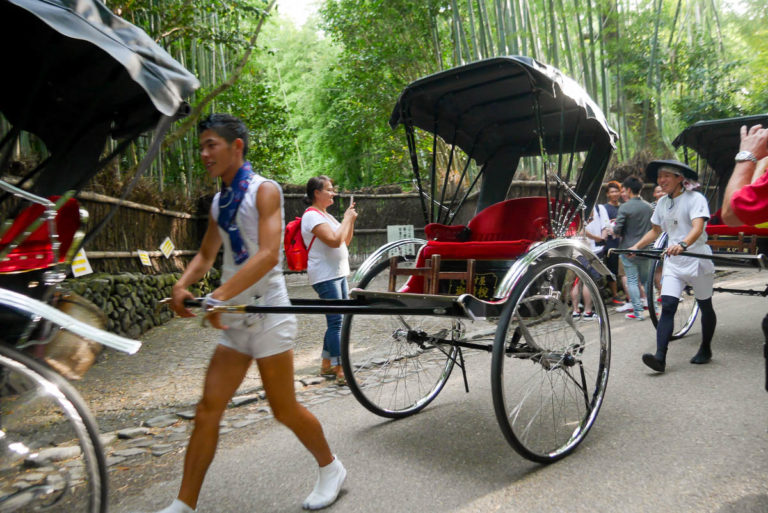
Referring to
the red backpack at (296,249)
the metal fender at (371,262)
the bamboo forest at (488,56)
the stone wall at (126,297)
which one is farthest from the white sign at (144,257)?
the metal fender at (371,262)

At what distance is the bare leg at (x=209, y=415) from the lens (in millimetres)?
2213

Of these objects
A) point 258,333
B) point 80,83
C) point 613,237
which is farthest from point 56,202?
point 613,237

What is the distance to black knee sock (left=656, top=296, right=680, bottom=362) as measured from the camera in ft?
14.1

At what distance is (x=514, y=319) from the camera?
9.66 ft

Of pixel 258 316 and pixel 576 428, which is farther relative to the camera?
pixel 576 428

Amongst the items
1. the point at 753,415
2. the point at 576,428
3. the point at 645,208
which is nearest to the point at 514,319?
the point at 576,428

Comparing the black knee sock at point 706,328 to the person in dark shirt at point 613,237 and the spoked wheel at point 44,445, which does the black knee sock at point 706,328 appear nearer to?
the person in dark shirt at point 613,237

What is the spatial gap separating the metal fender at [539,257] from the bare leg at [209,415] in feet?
A: 3.67

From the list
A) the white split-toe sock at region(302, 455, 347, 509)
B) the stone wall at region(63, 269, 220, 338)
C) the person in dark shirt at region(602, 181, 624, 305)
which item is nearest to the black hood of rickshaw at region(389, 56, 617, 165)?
the white split-toe sock at region(302, 455, 347, 509)

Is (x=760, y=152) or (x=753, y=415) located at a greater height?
(x=760, y=152)

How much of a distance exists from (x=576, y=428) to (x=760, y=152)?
157cm

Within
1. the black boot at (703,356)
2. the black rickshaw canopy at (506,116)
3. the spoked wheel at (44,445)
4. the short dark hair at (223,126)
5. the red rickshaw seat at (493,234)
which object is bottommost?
the black boot at (703,356)

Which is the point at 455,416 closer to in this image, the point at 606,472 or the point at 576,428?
the point at 576,428

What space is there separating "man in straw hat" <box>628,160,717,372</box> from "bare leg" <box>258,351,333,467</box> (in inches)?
115
